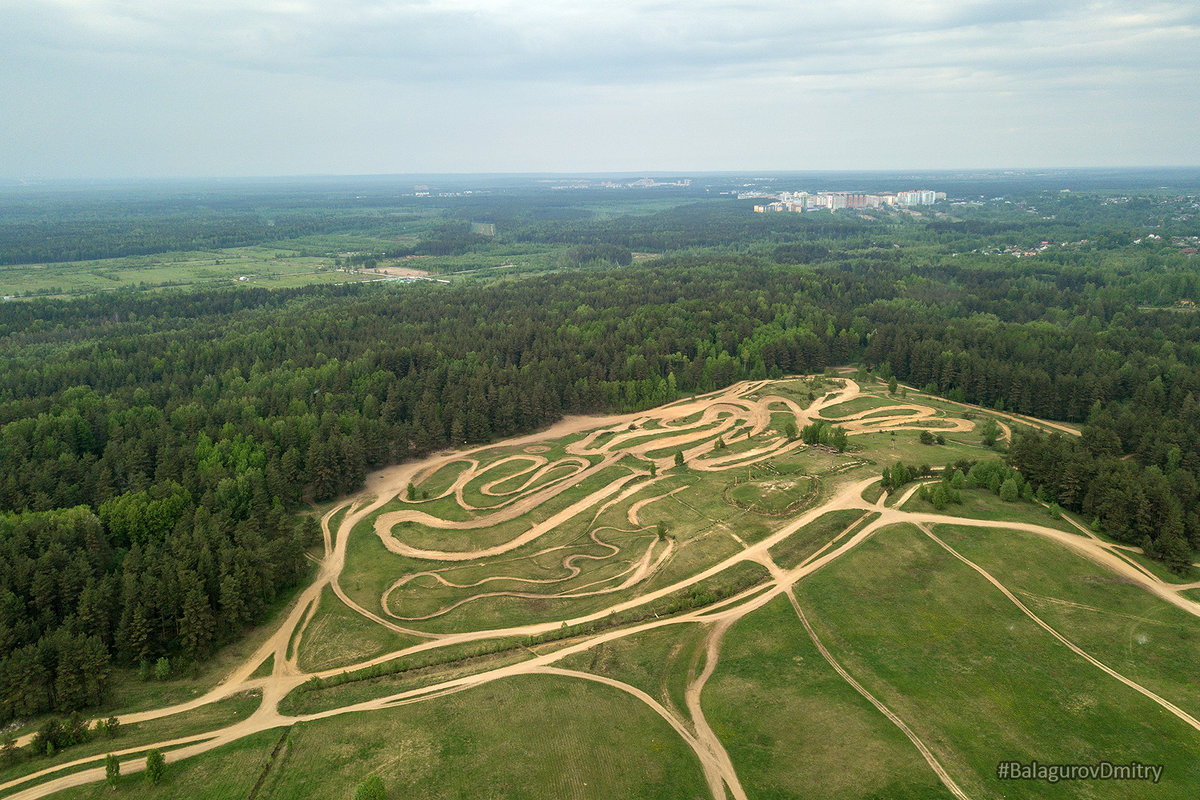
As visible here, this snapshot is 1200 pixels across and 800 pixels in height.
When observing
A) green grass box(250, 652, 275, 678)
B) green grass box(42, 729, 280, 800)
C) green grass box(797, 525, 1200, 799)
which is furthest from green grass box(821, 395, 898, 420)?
green grass box(42, 729, 280, 800)

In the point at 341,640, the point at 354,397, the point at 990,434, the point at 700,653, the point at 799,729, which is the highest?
the point at 354,397

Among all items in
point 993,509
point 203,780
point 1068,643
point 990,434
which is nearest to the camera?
point 203,780

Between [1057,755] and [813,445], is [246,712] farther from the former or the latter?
[813,445]

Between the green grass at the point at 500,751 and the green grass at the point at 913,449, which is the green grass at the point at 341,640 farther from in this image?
the green grass at the point at 913,449

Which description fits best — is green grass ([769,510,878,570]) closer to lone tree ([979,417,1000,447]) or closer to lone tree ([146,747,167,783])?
lone tree ([979,417,1000,447])

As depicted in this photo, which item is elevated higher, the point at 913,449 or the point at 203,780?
the point at 203,780

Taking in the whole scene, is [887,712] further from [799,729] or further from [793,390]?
[793,390]

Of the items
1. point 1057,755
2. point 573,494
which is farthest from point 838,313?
point 1057,755

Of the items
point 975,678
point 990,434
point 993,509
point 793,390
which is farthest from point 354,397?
point 990,434
